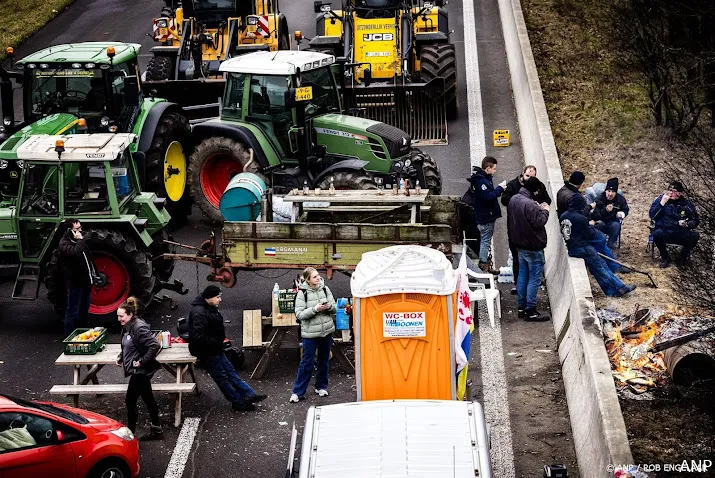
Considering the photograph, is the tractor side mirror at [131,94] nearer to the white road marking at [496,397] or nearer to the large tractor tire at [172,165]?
the large tractor tire at [172,165]

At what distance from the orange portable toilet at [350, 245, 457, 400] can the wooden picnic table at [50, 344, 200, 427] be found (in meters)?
2.18

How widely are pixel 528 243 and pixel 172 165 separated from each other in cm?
661

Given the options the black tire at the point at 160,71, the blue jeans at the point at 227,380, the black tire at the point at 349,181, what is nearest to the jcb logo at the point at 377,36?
the black tire at the point at 160,71

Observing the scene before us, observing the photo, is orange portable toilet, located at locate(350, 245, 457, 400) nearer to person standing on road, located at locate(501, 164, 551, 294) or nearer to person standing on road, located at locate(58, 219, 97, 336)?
person standing on road, located at locate(501, 164, 551, 294)

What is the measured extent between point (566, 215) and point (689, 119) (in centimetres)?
718

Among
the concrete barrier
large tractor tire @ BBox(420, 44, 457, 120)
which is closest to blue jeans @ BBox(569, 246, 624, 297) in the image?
the concrete barrier

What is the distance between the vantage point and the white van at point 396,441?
A: 8.98 m

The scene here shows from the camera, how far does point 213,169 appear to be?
60.9 ft

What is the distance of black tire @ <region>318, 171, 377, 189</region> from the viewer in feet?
55.1

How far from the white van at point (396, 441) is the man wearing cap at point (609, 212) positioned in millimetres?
6775

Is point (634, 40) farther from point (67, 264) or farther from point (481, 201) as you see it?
point (67, 264)

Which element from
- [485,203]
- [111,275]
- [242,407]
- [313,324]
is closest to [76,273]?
[111,275]

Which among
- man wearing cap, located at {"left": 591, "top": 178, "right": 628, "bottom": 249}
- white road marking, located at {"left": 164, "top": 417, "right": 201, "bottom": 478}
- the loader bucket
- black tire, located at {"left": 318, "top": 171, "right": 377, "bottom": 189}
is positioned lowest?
white road marking, located at {"left": 164, "top": 417, "right": 201, "bottom": 478}

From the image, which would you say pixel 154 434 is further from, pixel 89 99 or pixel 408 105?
pixel 408 105
